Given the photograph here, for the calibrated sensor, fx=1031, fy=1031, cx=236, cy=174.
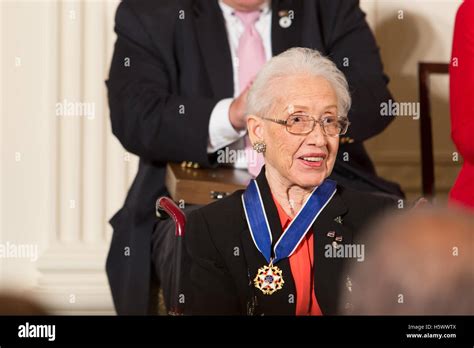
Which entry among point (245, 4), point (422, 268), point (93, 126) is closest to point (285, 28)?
point (245, 4)

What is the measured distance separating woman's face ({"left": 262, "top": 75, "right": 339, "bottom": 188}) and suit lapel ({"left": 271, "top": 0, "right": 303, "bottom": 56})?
578 millimetres

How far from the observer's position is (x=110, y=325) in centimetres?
202

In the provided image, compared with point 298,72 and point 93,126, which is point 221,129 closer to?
point 298,72

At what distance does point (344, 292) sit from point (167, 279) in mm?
685

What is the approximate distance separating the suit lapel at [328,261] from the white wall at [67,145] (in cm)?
126

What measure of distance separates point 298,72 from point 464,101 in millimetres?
632

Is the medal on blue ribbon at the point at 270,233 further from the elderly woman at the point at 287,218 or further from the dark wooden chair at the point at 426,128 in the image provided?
the dark wooden chair at the point at 426,128

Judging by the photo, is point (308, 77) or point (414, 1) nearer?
point (308, 77)

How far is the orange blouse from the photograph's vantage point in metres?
1.91

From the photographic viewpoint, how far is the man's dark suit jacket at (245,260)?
1899mm

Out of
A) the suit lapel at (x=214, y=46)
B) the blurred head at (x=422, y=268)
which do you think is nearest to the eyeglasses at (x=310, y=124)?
the suit lapel at (x=214, y=46)

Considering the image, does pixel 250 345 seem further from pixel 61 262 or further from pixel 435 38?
pixel 435 38

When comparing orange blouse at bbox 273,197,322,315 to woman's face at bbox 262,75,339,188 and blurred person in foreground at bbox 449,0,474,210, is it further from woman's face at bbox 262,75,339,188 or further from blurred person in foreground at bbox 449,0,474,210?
blurred person in foreground at bbox 449,0,474,210

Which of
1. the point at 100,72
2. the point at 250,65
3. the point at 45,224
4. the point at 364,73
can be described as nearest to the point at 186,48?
the point at 250,65
